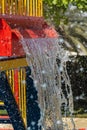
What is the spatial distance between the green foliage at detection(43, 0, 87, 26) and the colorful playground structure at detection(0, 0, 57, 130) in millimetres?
7744

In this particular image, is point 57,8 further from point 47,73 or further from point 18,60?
point 18,60

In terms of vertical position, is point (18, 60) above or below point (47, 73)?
above

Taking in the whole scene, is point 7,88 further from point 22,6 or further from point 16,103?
point 22,6

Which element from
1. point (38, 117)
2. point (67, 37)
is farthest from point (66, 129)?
point (67, 37)

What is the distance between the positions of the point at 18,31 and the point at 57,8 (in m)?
9.74

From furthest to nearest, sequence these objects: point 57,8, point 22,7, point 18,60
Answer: point 57,8
point 22,7
point 18,60

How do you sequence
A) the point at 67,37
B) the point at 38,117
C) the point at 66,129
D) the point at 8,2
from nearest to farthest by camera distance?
the point at 8,2 < the point at 38,117 < the point at 66,129 < the point at 67,37

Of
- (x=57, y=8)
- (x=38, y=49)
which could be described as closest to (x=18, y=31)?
(x=38, y=49)

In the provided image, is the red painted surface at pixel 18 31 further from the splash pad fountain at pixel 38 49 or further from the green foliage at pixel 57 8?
the green foliage at pixel 57 8

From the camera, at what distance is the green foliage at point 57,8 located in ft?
47.1

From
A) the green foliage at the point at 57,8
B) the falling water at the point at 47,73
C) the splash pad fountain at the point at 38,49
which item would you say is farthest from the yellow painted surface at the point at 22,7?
the green foliage at the point at 57,8

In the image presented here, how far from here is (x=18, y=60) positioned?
18.3 feet

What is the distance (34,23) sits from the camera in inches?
227

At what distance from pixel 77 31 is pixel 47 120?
11.9 metres
